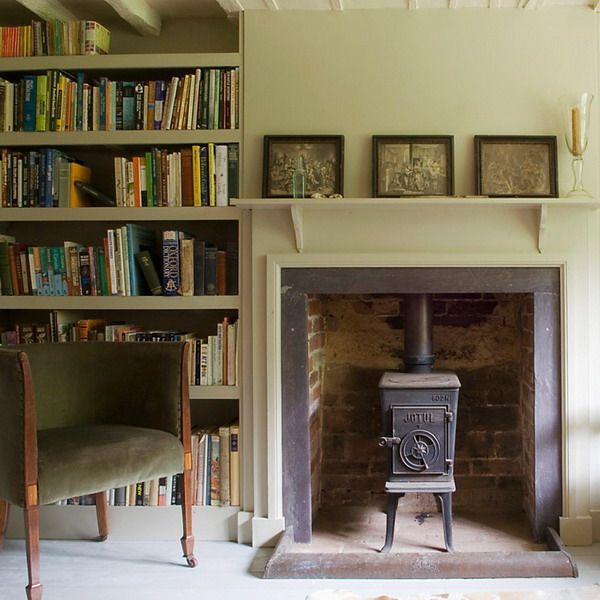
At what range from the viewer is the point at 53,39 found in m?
2.71

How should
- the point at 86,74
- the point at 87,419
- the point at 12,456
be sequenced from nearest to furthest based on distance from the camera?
the point at 12,456
the point at 87,419
the point at 86,74

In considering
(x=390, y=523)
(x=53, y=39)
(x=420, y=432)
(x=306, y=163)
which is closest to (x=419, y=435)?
(x=420, y=432)

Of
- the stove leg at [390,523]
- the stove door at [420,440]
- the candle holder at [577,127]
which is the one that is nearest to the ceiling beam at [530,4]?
the candle holder at [577,127]

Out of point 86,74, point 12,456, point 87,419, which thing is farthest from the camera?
point 86,74

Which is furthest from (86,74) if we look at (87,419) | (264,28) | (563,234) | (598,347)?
(598,347)

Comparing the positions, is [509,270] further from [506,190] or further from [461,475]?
[461,475]

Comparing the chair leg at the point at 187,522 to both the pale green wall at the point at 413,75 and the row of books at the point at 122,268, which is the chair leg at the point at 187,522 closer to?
the row of books at the point at 122,268

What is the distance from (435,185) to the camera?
259cm

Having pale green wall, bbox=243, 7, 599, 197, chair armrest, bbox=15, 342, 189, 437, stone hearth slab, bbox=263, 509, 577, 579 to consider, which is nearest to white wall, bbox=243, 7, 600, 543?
pale green wall, bbox=243, 7, 599, 197

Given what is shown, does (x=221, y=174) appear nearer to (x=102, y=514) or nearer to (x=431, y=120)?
(x=431, y=120)

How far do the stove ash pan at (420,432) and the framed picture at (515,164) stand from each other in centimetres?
80

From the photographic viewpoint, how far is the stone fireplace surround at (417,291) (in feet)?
8.32

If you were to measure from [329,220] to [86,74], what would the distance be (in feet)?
4.10

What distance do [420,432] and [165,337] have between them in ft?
3.70
